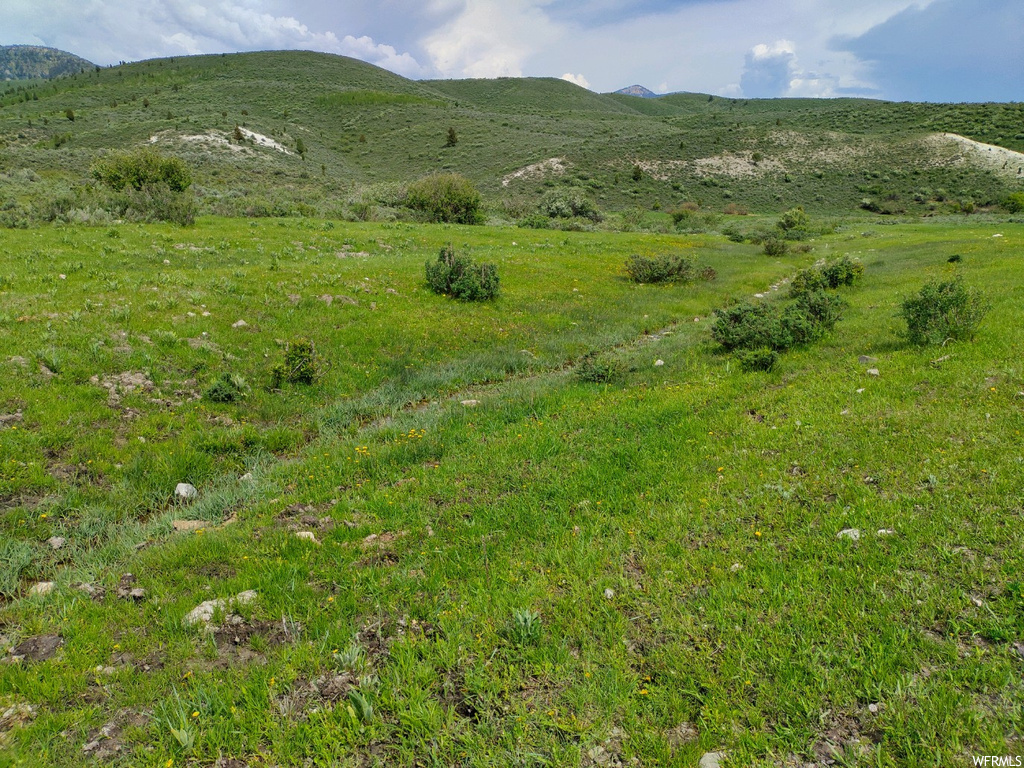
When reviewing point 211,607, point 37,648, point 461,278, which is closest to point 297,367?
point 211,607

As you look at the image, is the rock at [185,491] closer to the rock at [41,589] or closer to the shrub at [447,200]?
the rock at [41,589]

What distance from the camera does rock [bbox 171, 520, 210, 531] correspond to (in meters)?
6.41

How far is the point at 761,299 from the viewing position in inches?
847

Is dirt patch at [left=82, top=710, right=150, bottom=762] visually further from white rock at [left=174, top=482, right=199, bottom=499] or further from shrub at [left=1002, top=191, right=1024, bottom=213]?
shrub at [left=1002, top=191, right=1024, bottom=213]

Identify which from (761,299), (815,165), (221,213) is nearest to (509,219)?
(221,213)

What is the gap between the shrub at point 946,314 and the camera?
32.9 ft

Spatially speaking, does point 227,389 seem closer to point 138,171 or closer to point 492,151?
point 138,171

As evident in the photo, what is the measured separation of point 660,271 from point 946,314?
14.4m

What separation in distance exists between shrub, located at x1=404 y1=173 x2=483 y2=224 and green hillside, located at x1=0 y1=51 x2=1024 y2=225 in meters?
3.10

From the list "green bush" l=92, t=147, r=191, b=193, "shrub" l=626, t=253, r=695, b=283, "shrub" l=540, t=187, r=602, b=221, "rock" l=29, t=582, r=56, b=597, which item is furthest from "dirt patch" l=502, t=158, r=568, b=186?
"rock" l=29, t=582, r=56, b=597

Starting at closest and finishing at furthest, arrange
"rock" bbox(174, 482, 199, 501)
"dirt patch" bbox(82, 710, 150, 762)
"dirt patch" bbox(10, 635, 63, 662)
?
"dirt patch" bbox(82, 710, 150, 762) → "dirt patch" bbox(10, 635, 63, 662) → "rock" bbox(174, 482, 199, 501)

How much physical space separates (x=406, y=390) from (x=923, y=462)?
31.2 ft

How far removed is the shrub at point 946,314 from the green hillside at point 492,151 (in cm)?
3334

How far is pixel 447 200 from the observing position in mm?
38438
